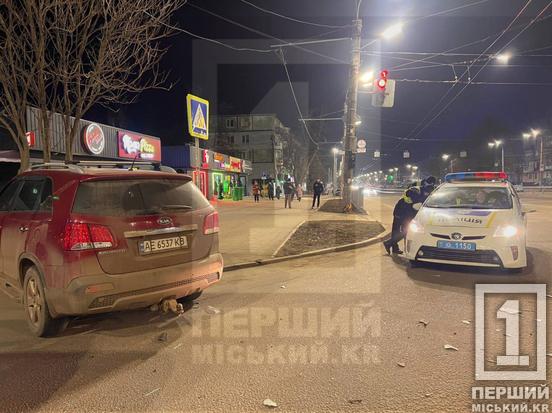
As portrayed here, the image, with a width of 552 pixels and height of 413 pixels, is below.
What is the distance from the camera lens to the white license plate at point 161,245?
4.14m

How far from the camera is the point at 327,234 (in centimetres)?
1116

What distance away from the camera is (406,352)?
381 centimetres

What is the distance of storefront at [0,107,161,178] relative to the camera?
48.3 feet

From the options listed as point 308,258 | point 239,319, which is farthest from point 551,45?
point 239,319

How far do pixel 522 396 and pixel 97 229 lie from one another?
380cm

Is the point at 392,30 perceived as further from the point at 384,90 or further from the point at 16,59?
the point at 16,59

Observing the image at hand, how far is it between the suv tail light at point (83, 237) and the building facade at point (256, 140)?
58301 mm

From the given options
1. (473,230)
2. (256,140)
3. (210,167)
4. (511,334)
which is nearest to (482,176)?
(473,230)

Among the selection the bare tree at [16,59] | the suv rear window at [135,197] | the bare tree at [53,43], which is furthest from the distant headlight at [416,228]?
the bare tree at [16,59]

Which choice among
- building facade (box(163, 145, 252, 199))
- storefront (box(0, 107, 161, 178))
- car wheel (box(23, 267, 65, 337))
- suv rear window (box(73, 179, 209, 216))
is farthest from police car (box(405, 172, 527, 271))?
building facade (box(163, 145, 252, 199))

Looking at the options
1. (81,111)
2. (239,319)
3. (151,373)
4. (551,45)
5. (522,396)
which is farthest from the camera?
(551,45)

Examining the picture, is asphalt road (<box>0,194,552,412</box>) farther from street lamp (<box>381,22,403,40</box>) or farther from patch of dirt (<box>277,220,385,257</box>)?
street lamp (<box>381,22,403,40</box>)

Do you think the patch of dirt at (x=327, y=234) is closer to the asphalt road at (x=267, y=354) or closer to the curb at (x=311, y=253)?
the curb at (x=311, y=253)

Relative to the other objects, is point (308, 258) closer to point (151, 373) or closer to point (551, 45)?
point (151, 373)
